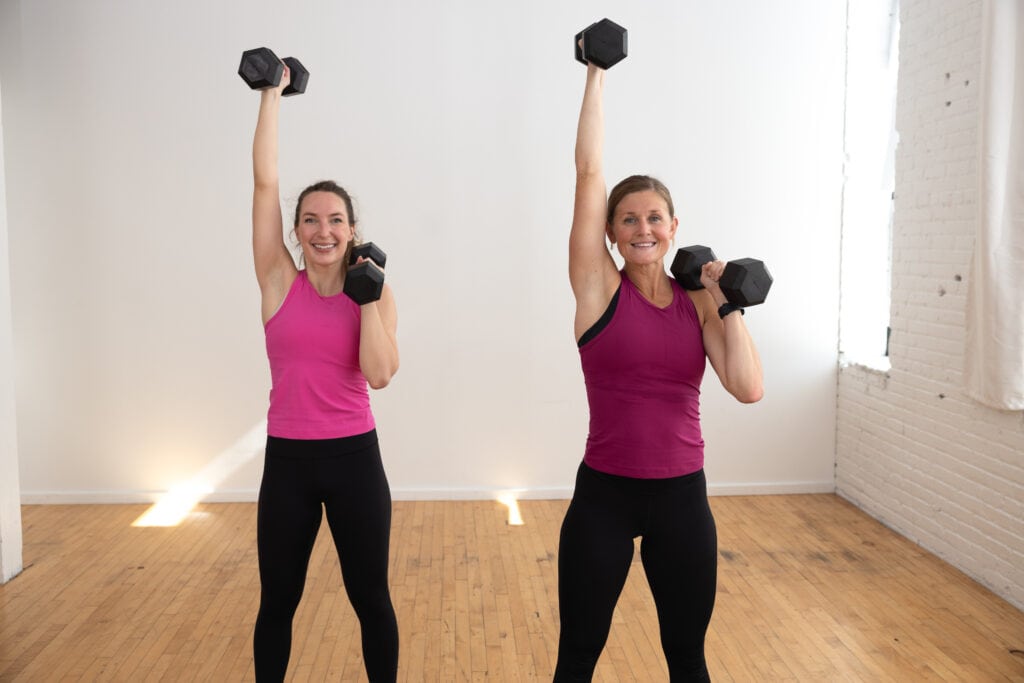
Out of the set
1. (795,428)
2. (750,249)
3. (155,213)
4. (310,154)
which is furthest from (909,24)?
(155,213)

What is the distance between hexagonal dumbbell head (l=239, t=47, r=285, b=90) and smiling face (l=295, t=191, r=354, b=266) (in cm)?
33

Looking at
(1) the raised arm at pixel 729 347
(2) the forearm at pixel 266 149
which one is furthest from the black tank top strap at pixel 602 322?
(2) the forearm at pixel 266 149

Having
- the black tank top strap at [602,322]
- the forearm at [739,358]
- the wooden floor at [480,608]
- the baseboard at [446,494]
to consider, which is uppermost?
the black tank top strap at [602,322]

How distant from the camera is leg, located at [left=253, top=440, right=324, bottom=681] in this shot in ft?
6.88

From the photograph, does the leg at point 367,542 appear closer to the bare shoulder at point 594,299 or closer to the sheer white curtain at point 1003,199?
the bare shoulder at point 594,299

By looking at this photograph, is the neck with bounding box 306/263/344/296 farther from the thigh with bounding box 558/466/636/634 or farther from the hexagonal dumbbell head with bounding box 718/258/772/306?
the hexagonal dumbbell head with bounding box 718/258/772/306

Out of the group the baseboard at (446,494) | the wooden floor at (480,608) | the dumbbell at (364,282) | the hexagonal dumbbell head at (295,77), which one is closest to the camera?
the dumbbell at (364,282)

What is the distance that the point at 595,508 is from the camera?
1.85 meters

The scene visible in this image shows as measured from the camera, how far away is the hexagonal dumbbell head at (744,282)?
5.90 feet

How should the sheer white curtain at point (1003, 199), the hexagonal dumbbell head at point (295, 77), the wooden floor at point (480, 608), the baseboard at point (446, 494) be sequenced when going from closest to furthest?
1. the hexagonal dumbbell head at point (295, 77)
2. the wooden floor at point (480, 608)
3. the sheer white curtain at point (1003, 199)
4. the baseboard at point (446, 494)

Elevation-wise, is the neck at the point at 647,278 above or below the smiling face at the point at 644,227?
below

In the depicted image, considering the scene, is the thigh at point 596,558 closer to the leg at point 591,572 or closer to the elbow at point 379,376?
the leg at point 591,572

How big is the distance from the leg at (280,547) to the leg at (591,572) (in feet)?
2.21

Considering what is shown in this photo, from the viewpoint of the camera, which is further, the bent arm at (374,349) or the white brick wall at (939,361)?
the white brick wall at (939,361)
